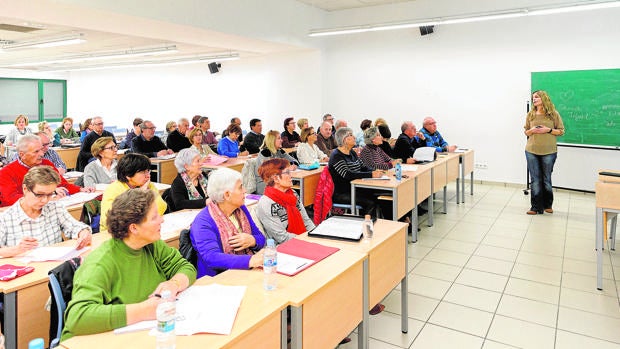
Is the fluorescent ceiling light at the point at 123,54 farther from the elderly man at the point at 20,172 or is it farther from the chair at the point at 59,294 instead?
the chair at the point at 59,294

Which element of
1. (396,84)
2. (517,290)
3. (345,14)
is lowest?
(517,290)

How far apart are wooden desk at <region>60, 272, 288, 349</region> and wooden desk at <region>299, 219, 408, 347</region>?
783 mm

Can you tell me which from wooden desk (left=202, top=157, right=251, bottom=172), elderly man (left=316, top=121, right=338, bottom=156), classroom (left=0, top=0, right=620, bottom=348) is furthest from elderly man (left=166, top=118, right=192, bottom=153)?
elderly man (left=316, top=121, right=338, bottom=156)

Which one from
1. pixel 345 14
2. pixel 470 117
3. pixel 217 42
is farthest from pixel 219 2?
pixel 470 117

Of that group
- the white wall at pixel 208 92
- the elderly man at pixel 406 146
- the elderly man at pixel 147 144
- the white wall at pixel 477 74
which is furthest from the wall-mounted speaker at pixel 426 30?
the elderly man at pixel 147 144

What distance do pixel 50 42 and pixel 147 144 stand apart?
357 cm

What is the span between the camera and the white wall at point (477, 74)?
784 centimetres

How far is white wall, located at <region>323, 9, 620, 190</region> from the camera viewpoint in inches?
309

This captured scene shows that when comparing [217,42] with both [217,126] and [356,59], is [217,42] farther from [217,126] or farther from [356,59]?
[217,126]

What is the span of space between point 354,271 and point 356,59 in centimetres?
Result: 854

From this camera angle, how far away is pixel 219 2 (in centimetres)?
749

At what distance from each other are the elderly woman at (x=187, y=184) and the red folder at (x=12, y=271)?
5.16 feet

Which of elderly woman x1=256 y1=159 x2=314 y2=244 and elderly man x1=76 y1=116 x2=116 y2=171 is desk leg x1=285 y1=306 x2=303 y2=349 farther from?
elderly man x1=76 y1=116 x2=116 y2=171

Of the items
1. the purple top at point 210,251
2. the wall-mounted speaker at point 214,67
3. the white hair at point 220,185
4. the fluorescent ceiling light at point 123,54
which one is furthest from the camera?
the wall-mounted speaker at point 214,67
